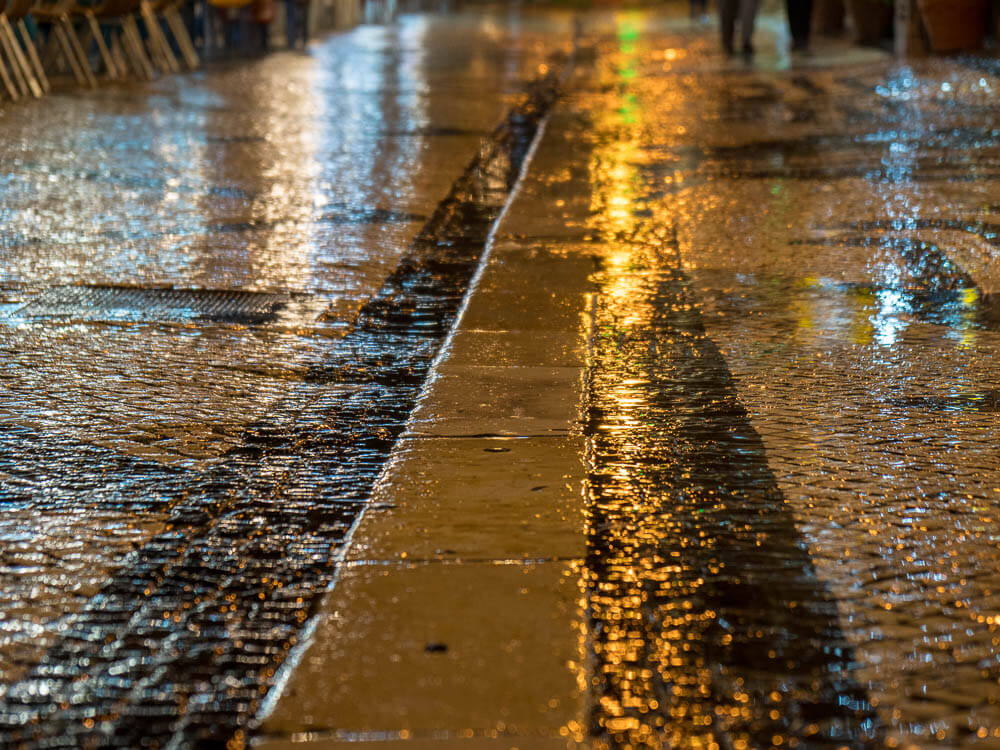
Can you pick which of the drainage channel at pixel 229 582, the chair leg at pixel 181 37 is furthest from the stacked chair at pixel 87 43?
the drainage channel at pixel 229 582

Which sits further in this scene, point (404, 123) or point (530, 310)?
point (404, 123)

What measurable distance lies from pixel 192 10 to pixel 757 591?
13.9m

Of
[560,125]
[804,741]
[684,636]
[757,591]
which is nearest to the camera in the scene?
[804,741]

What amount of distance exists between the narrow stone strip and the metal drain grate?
114 centimetres

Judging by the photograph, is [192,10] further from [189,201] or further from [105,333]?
[105,333]

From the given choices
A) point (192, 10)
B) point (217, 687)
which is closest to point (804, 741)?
point (217, 687)

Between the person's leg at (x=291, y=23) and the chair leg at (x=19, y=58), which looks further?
the person's leg at (x=291, y=23)

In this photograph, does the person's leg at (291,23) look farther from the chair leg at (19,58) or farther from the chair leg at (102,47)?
the chair leg at (19,58)

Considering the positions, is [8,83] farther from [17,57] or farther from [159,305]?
[159,305]

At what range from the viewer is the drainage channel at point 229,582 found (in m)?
1.64

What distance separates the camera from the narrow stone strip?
162 centimetres

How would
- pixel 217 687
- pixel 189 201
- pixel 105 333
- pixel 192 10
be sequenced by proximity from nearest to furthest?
pixel 217 687
pixel 105 333
pixel 189 201
pixel 192 10

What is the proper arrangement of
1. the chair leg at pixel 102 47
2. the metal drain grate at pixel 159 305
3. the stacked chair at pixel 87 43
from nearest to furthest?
1. the metal drain grate at pixel 159 305
2. the stacked chair at pixel 87 43
3. the chair leg at pixel 102 47

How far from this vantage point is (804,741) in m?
1.57
